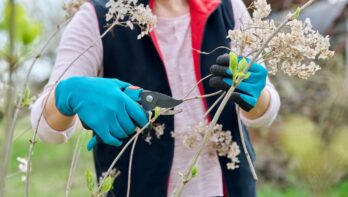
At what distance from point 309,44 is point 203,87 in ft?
1.62

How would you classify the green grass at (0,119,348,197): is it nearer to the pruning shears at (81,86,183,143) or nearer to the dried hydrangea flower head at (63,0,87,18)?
the dried hydrangea flower head at (63,0,87,18)

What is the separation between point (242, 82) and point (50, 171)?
564 cm

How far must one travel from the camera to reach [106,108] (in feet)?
4.07

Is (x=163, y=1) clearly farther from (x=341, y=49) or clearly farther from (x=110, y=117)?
(x=341, y=49)

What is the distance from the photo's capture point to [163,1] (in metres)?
1.61

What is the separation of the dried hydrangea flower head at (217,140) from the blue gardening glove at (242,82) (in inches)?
3.7

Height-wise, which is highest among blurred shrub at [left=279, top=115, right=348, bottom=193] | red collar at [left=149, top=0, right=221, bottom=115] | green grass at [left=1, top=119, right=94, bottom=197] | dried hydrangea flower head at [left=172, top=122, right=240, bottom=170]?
green grass at [left=1, top=119, right=94, bottom=197]

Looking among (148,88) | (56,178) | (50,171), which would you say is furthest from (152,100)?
(50,171)

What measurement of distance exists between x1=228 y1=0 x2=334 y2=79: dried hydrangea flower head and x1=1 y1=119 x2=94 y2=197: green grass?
3119mm

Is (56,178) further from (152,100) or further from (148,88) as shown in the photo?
(152,100)

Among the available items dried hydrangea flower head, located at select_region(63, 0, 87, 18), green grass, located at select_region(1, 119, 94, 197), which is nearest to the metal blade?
dried hydrangea flower head, located at select_region(63, 0, 87, 18)

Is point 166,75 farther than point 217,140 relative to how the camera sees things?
Yes

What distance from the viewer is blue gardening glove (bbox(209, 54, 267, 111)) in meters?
1.25

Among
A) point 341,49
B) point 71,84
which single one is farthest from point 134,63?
point 341,49
